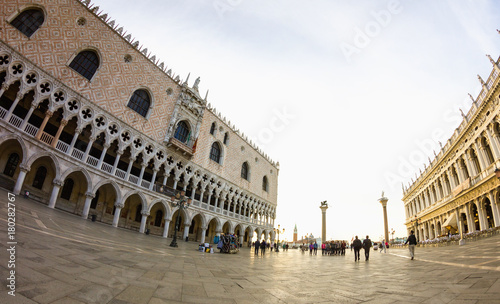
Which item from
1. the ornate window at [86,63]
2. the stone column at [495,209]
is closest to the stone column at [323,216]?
the stone column at [495,209]

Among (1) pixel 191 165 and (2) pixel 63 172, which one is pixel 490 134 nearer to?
(1) pixel 191 165

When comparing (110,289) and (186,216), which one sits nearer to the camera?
(110,289)

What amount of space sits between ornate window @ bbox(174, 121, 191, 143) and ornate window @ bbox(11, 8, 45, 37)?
534 inches

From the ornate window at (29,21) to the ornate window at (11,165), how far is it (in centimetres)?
897

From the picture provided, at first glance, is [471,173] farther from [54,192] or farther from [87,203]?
[54,192]

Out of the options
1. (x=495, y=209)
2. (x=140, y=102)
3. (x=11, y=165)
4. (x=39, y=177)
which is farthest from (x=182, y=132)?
(x=495, y=209)

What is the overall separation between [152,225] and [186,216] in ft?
12.2

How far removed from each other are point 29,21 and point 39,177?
11687mm

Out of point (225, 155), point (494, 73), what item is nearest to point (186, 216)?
point (225, 155)

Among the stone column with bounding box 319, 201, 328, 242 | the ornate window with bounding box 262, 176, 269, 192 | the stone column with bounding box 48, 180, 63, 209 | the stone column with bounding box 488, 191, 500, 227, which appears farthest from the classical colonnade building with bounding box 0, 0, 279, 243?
the stone column with bounding box 488, 191, 500, 227

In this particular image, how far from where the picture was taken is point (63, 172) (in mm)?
16359

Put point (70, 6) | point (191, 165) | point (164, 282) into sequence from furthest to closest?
1. point (191, 165)
2. point (70, 6)
3. point (164, 282)

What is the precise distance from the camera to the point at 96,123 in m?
18.3

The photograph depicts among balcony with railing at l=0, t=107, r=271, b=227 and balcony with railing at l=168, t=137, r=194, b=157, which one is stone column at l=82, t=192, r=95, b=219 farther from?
balcony with railing at l=168, t=137, r=194, b=157
